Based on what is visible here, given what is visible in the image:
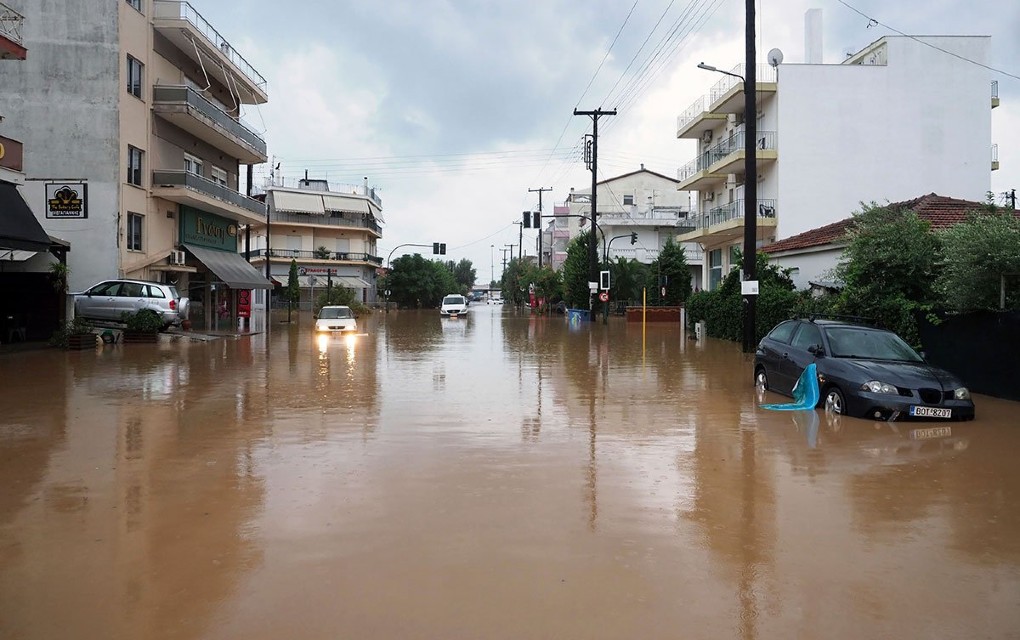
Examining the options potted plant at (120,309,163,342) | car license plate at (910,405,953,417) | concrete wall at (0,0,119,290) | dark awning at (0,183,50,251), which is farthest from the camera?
concrete wall at (0,0,119,290)

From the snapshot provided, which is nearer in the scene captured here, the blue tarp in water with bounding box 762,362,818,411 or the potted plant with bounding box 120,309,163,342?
the blue tarp in water with bounding box 762,362,818,411

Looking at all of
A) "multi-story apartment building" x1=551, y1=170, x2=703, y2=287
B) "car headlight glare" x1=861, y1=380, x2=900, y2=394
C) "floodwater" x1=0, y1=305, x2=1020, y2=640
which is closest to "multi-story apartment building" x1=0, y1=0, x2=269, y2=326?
"floodwater" x1=0, y1=305, x2=1020, y2=640

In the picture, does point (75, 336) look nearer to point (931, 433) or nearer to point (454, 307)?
point (931, 433)

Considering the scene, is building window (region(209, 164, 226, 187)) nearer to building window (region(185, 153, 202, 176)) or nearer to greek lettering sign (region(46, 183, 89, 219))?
building window (region(185, 153, 202, 176))

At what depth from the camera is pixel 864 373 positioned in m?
11.6

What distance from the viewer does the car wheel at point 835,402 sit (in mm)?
11852

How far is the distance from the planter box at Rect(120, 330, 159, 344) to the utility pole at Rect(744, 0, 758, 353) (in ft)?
61.0

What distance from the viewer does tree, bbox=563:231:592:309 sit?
56156 mm

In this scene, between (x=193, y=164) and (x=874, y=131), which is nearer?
(x=193, y=164)

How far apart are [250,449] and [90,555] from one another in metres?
3.77

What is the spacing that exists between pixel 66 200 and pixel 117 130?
12.8ft

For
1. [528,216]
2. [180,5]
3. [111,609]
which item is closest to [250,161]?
[180,5]

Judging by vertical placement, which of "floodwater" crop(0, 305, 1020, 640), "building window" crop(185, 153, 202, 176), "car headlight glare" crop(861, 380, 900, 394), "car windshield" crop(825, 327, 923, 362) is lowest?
"floodwater" crop(0, 305, 1020, 640)

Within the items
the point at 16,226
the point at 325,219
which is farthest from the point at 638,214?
the point at 16,226
